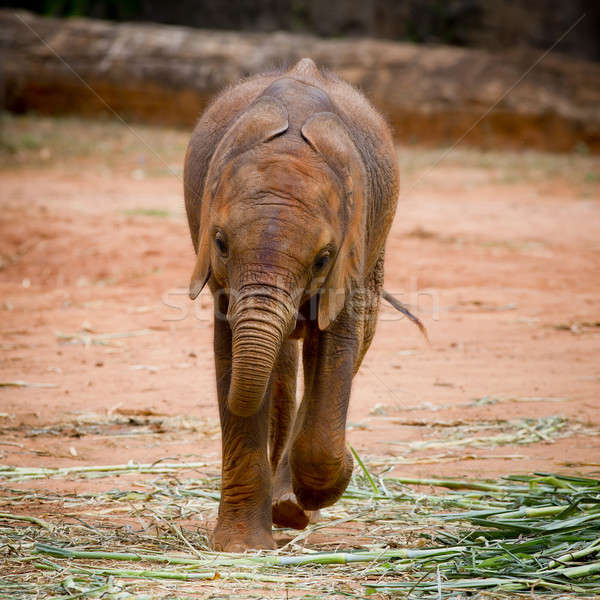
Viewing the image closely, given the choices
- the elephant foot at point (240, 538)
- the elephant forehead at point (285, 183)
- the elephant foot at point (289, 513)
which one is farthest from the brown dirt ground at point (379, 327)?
the elephant forehead at point (285, 183)

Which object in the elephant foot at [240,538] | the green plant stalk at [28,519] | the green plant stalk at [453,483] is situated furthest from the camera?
the green plant stalk at [453,483]

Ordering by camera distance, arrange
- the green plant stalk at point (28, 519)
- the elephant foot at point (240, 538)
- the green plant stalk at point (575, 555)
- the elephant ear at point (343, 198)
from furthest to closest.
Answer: the green plant stalk at point (28, 519), the elephant foot at point (240, 538), the elephant ear at point (343, 198), the green plant stalk at point (575, 555)

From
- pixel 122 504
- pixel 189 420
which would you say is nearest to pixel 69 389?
pixel 189 420

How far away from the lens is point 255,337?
158 inches

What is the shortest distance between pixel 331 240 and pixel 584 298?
265 inches

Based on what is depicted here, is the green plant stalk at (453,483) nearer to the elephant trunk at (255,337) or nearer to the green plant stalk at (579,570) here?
the green plant stalk at (579,570)

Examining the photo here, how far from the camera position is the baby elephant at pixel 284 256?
4074 mm

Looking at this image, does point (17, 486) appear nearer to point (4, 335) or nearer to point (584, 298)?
point (4, 335)

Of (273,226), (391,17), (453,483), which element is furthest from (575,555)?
(391,17)

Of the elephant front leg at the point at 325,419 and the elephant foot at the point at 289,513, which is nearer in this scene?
the elephant front leg at the point at 325,419

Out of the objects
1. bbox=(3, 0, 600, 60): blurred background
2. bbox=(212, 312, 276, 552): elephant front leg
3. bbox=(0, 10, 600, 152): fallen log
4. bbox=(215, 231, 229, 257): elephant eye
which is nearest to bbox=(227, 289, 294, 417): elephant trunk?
bbox=(215, 231, 229, 257): elephant eye

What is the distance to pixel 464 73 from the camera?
1958 cm

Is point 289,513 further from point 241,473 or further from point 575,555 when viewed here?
point 575,555

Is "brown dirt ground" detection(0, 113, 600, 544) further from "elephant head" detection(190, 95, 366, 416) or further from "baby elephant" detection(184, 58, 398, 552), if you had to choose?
"elephant head" detection(190, 95, 366, 416)
